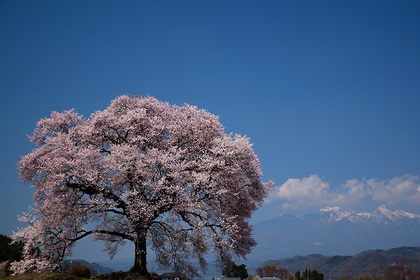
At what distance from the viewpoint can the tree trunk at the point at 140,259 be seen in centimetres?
2714

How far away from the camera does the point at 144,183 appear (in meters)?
22.9

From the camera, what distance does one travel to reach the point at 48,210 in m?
25.5

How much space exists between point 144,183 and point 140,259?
7882 millimetres

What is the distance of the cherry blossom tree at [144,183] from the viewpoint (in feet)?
78.1

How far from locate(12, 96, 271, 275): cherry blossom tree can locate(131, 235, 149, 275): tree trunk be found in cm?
7

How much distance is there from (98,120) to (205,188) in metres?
9.99

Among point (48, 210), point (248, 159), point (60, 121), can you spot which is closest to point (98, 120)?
point (60, 121)

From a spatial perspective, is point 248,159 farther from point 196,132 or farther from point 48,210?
point 48,210

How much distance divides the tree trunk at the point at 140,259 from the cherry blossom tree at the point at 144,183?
7cm

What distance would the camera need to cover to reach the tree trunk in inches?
1069

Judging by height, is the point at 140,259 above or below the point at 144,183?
below

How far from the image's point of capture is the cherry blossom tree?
2381cm

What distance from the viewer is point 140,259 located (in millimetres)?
27484

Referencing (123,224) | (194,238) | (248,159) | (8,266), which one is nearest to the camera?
(194,238)
